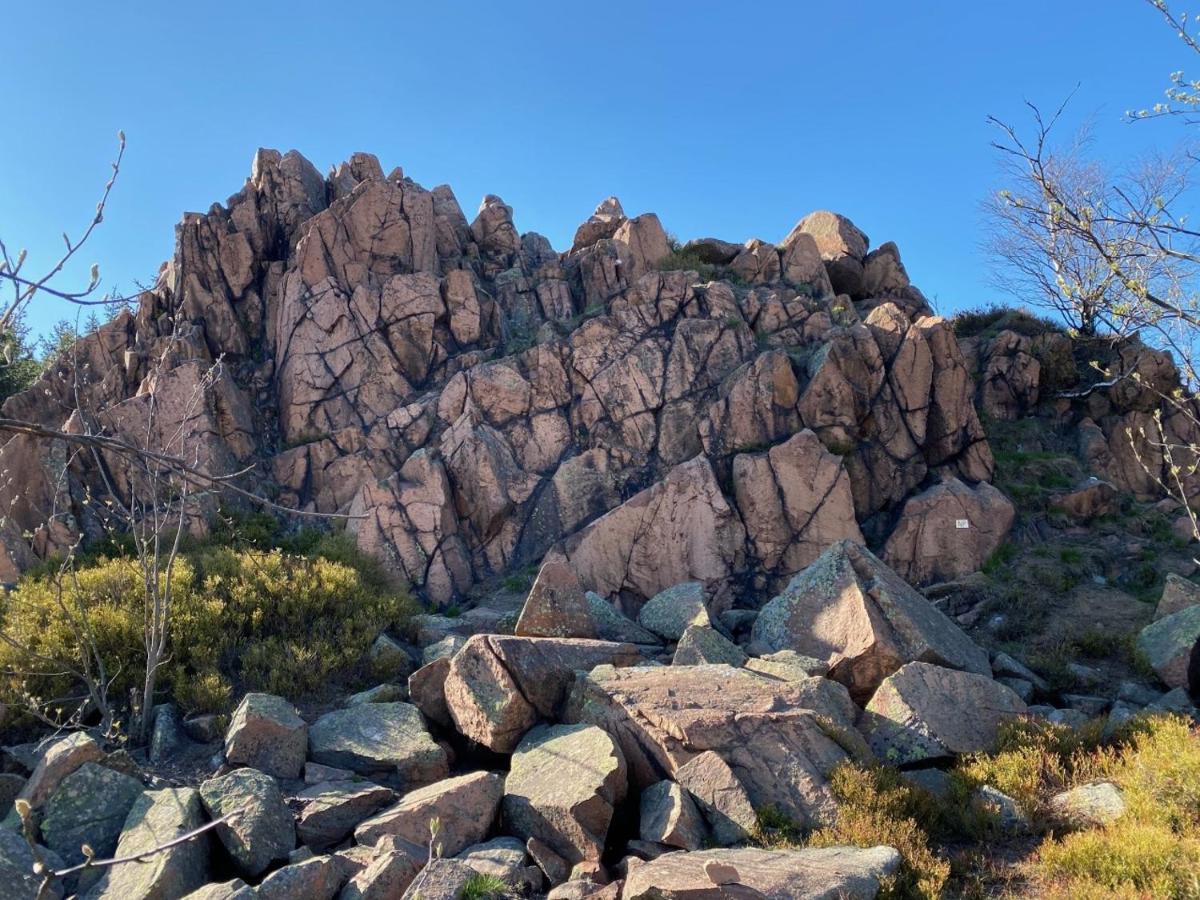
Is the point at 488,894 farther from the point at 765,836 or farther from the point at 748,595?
the point at 748,595

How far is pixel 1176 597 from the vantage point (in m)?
13.1

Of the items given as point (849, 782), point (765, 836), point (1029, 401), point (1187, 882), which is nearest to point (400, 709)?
point (765, 836)

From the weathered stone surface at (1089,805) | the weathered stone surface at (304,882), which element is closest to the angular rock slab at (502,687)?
the weathered stone surface at (304,882)

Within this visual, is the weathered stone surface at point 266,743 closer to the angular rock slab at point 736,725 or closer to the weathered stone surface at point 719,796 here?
the angular rock slab at point 736,725

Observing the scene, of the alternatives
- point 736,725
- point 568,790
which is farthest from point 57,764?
point 736,725

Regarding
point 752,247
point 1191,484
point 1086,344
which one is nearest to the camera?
point 1191,484

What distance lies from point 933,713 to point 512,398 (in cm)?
1242

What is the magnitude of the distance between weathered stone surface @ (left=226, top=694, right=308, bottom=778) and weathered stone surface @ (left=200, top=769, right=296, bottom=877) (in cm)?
85

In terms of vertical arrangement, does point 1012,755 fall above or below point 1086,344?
below

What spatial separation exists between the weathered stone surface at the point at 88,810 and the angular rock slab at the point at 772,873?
5017 millimetres

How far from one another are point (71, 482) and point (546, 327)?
36.2ft

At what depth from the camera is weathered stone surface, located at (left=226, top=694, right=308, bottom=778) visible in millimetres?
9078

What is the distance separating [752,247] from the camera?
83.9 feet

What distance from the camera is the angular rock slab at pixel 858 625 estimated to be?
35.3 ft
